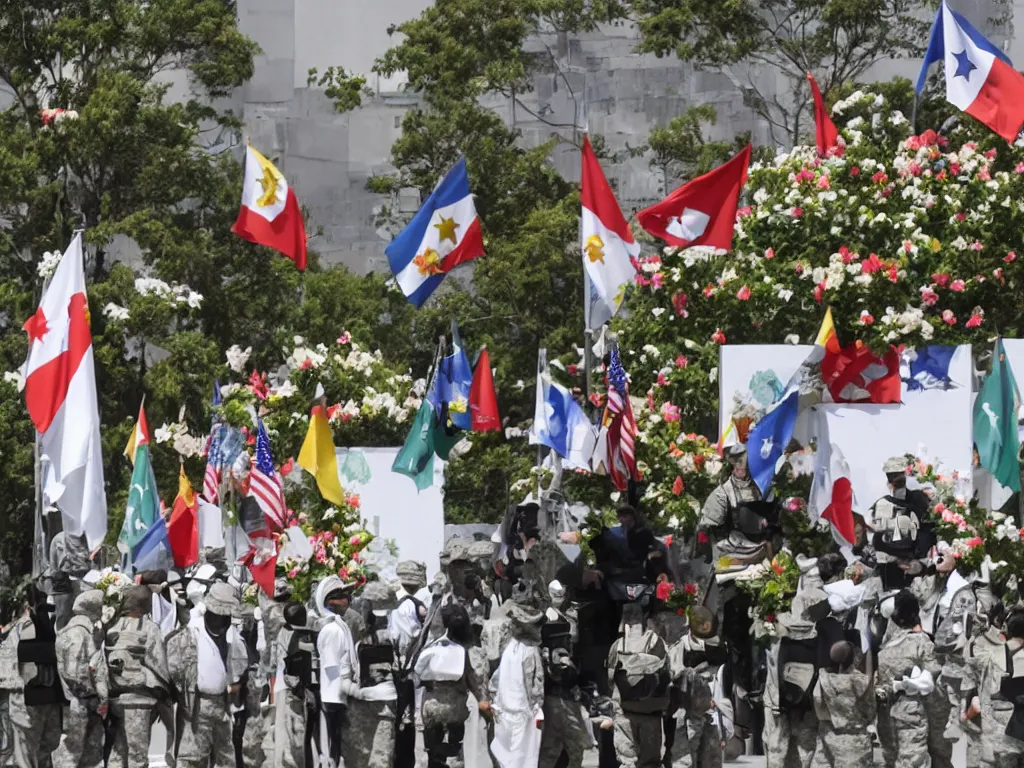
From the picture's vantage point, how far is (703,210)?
1984 cm

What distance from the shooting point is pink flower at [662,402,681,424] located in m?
21.9

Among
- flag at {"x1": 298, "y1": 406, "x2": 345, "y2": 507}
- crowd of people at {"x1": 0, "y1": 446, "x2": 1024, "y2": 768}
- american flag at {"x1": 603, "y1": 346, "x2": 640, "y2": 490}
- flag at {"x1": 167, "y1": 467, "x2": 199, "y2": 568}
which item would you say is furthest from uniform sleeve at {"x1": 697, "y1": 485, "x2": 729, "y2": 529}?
flag at {"x1": 167, "y1": 467, "x2": 199, "y2": 568}

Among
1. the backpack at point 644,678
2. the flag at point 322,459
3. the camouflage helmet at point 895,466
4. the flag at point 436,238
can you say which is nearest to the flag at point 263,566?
the flag at point 322,459

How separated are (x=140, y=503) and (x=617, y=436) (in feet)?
20.7

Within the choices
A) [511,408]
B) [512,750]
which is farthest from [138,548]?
[511,408]

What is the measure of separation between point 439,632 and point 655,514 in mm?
5624

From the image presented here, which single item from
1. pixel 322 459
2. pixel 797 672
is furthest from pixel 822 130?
pixel 797 672

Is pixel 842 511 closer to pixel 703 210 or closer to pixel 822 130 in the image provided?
pixel 703 210

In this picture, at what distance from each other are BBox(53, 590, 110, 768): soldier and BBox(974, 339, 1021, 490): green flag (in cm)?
869

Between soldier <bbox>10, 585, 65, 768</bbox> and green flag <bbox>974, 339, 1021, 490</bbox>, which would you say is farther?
green flag <bbox>974, 339, 1021, 490</bbox>

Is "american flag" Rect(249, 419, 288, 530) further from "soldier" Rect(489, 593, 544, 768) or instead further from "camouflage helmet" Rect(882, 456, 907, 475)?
"soldier" Rect(489, 593, 544, 768)

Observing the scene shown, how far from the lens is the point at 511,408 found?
32938 millimetres

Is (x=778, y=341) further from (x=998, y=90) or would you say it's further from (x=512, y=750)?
(x=512, y=750)

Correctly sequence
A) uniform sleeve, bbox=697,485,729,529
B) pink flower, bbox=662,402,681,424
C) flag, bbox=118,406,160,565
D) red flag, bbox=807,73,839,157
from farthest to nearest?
red flag, bbox=807,73,839,157 → flag, bbox=118,406,160,565 → pink flower, bbox=662,402,681,424 → uniform sleeve, bbox=697,485,729,529
